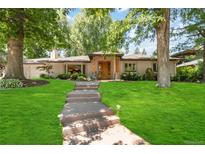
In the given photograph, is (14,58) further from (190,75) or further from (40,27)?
(190,75)

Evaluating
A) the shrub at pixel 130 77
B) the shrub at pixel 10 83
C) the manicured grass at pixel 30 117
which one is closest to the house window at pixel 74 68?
the shrub at pixel 130 77

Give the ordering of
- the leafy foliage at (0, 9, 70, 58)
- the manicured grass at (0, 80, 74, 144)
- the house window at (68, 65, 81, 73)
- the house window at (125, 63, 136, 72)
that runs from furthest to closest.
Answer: the house window at (68, 65, 81, 73) → the house window at (125, 63, 136, 72) → the leafy foliage at (0, 9, 70, 58) → the manicured grass at (0, 80, 74, 144)

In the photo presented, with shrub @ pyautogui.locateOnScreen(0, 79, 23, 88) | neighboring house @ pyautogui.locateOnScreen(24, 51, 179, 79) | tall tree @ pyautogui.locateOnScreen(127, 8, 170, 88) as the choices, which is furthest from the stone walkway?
neighboring house @ pyautogui.locateOnScreen(24, 51, 179, 79)

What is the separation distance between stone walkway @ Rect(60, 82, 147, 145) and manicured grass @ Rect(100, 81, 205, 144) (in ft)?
0.73

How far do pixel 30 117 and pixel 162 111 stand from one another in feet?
9.30

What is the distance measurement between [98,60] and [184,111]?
1066 centimetres

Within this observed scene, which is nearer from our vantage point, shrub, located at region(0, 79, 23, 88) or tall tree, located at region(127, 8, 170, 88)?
tall tree, located at region(127, 8, 170, 88)

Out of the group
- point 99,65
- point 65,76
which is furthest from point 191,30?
point 65,76

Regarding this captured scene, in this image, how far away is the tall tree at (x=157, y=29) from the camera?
357 inches

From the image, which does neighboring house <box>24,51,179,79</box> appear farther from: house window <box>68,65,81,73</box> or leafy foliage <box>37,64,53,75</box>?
leafy foliage <box>37,64,53,75</box>

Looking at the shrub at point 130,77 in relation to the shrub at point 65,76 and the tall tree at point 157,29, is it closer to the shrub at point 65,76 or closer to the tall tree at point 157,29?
the shrub at point 65,76

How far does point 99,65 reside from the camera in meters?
17.7

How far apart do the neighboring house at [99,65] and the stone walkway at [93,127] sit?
9.37 m

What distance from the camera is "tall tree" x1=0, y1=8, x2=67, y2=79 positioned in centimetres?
977
